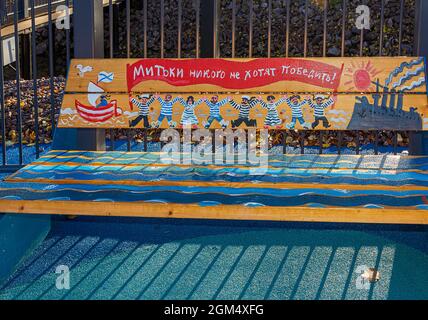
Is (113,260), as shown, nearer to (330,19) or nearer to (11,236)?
(11,236)

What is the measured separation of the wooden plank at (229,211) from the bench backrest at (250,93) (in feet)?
3.98

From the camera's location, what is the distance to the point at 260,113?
3674 millimetres

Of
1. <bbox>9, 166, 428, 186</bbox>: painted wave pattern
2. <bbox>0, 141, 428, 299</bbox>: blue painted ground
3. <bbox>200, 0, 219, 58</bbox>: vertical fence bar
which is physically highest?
<bbox>200, 0, 219, 58</bbox>: vertical fence bar

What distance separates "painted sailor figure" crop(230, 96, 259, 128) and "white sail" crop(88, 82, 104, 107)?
814 millimetres

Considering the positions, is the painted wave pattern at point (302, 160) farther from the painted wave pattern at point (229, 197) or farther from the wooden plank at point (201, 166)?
the painted wave pattern at point (229, 197)

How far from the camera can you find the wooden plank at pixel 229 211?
2.46 meters

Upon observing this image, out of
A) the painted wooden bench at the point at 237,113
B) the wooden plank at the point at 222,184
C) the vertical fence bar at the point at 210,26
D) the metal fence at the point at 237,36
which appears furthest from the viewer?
the metal fence at the point at 237,36

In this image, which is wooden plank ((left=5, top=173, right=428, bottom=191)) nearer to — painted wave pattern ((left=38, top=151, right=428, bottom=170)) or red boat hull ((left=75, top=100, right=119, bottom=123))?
painted wave pattern ((left=38, top=151, right=428, bottom=170))

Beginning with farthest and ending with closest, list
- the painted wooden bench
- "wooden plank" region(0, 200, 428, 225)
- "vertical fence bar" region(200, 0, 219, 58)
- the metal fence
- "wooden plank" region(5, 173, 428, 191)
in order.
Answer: the metal fence
"vertical fence bar" region(200, 0, 219, 58)
the painted wooden bench
"wooden plank" region(5, 173, 428, 191)
"wooden plank" region(0, 200, 428, 225)

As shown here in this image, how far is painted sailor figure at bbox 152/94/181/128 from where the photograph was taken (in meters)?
3.76

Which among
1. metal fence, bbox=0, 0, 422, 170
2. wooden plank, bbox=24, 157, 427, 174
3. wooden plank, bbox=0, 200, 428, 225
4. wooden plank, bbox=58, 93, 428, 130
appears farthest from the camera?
metal fence, bbox=0, 0, 422, 170

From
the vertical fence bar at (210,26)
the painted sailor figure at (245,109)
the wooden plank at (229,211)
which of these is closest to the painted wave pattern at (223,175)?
the wooden plank at (229,211)

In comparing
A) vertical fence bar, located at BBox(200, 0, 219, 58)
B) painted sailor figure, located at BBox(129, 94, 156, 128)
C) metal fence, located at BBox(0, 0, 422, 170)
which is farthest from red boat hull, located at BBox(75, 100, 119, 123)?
metal fence, located at BBox(0, 0, 422, 170)
